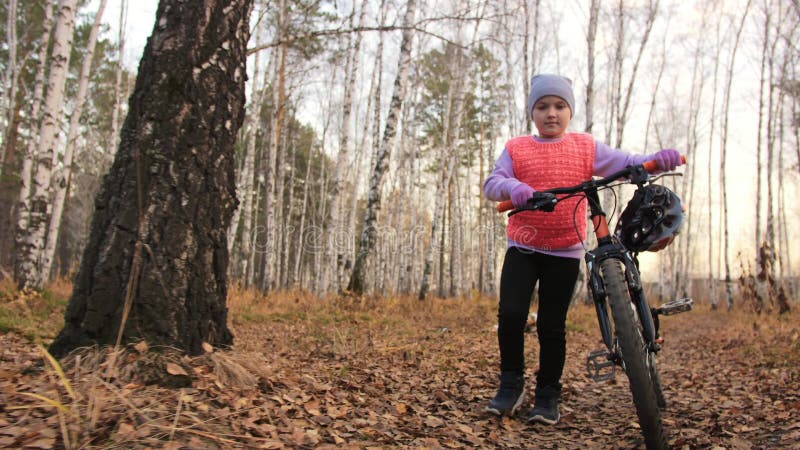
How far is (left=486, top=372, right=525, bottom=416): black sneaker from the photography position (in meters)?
3.18

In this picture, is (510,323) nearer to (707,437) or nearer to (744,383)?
(707,437)

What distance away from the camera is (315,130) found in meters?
30.4

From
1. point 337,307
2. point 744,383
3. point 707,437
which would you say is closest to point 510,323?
point 707,437

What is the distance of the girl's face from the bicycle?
0.59 m

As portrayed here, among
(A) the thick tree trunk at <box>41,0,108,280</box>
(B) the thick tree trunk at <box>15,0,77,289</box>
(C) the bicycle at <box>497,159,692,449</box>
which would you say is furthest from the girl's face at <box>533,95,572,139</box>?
(A) the thick tree trunk at <box>41,0,108,280</box>

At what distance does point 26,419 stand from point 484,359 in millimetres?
3959

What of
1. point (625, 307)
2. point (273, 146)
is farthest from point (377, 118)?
point (625, 307)

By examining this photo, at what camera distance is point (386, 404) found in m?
3.29

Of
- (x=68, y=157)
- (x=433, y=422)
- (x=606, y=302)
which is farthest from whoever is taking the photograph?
(x=68, y=157)

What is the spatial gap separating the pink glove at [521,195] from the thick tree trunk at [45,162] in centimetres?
845

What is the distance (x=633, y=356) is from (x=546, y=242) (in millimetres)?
924

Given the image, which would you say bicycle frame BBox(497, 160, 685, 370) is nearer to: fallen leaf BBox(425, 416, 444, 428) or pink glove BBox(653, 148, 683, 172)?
pink glove BBox(653, 148, 683, 172)

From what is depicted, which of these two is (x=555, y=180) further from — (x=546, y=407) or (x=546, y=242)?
(x=546, y=407)

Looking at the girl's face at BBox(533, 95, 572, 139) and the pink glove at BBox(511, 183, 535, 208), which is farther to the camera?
the girl's face at BBox(533, 95, 572, 139)
